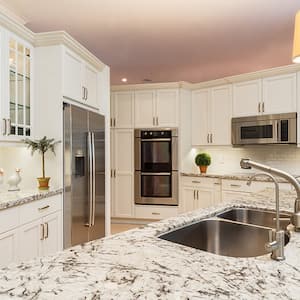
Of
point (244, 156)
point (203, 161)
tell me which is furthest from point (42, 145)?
point (244, 156)

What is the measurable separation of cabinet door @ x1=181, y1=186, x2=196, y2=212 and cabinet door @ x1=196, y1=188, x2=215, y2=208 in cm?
9

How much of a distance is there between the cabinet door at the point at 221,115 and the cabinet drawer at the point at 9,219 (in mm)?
3381

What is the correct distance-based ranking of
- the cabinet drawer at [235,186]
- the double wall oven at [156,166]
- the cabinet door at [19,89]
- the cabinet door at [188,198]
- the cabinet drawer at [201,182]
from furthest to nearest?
the double wall oven at [156,166] → the cabinet door at [188,198] → the cabinet drawer at [201,182] → the cabinet drawer at [235,186] → the cabinet door at [19,89]

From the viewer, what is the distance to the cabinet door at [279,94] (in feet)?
13.2

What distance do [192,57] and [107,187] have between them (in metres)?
2.31

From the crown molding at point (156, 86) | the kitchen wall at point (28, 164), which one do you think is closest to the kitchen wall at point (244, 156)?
the crown molding at point (156, 86)

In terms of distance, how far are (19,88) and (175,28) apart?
1.83 meters

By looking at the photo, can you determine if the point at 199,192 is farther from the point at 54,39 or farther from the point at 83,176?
the point at 54,39

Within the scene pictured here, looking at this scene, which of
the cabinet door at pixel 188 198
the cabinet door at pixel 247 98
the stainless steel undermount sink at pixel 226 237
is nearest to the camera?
the stainless steel undermount sink at pixel 226 237

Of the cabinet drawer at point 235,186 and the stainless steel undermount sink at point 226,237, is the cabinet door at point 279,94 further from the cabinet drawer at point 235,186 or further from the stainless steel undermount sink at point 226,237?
the stainless steel undermount sink at point 226,237

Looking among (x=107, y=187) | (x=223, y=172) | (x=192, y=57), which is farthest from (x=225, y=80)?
(x=107, y=187)

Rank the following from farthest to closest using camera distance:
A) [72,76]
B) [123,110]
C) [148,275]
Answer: [123,110] < [72,76] < [148,275]

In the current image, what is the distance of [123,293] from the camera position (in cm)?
75

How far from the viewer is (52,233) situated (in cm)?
274
